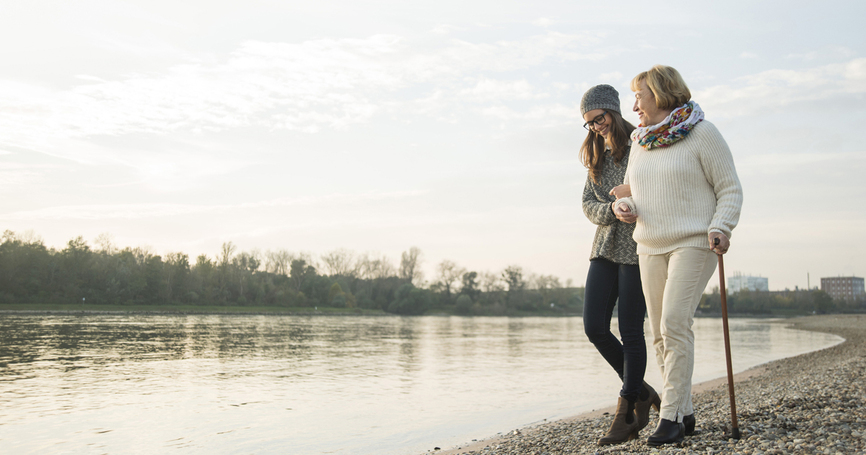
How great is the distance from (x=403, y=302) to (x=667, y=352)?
7533cm

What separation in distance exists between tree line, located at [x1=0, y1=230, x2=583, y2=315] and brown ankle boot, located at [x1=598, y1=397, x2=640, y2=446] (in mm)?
59114

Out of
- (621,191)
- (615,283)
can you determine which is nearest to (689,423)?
(615,283)

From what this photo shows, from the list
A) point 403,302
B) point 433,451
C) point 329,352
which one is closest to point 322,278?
point 403,302

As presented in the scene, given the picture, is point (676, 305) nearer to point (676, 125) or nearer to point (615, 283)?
point (615, 283)

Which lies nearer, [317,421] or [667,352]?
[667,352]

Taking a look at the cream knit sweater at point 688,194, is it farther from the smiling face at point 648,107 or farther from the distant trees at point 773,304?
the distant trees at point 773,304

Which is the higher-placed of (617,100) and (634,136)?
(617,100)

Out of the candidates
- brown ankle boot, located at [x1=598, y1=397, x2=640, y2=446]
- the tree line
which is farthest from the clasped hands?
the tree line

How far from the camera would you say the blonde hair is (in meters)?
2.80

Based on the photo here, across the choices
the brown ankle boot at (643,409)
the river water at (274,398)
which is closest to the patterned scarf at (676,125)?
the brown ankle boot at (643,409)

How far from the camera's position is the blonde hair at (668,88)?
9.20 feet

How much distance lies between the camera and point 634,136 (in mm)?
2979

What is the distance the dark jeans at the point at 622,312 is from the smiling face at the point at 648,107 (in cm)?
81

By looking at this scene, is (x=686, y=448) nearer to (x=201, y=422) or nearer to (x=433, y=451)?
(x=433, y=451)
